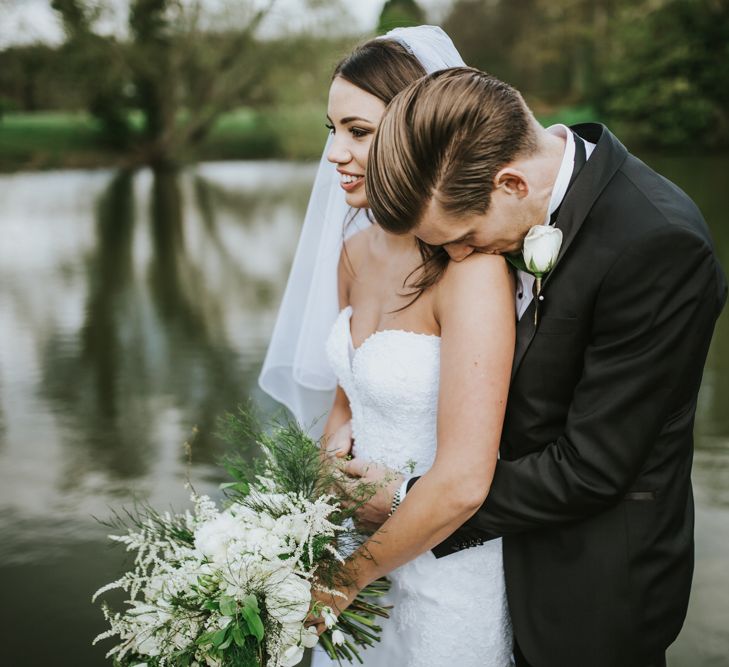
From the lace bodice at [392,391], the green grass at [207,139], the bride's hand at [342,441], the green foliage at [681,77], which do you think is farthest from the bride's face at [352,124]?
the green foliage at [681,77]

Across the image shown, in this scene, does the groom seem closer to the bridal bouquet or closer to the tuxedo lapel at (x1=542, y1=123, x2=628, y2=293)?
the tuxedo lapel at (x1=542, y1=123, x2=628, y2=293)

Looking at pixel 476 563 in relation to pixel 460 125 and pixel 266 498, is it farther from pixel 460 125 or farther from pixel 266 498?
pixel 460 125

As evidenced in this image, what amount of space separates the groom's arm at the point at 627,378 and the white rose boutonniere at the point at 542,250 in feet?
0.37

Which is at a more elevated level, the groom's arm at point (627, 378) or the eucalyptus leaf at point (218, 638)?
the groom's arm at point (627, 378)

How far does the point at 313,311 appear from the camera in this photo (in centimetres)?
251

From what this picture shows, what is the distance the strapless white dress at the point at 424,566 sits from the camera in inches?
74.2

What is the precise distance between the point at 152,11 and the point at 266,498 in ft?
85.7

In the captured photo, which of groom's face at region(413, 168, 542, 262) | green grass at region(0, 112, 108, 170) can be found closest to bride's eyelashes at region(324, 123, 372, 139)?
groom's face at region(413, 168, 542, 262)

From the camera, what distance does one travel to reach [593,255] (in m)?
1.50

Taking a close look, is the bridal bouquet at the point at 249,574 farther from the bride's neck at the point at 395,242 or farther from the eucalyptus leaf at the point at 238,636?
the bride's neck at the point at 395,242

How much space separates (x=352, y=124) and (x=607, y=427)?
40.4 inches

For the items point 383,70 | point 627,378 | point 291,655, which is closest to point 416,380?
point 627,378

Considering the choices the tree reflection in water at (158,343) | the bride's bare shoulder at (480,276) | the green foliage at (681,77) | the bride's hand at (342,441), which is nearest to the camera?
the bride's bare shoulder at (480,276)

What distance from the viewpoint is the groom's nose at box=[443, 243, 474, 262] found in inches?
64.9
